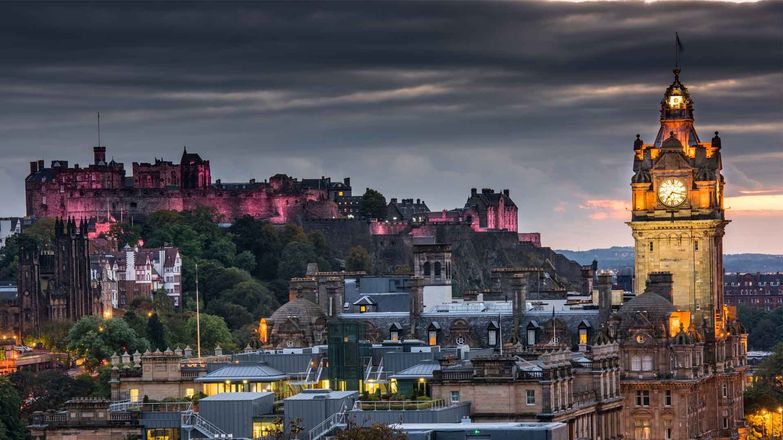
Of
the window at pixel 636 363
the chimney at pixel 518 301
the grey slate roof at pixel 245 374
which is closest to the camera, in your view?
the grey slate roof at pixel 245 374

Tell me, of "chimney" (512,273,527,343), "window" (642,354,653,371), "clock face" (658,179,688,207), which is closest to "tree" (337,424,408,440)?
"chimney" (512,273,527,343)

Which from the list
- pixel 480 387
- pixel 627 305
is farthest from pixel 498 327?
pixel 480 387

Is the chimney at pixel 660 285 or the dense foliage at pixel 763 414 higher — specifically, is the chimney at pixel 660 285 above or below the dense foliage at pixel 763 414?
above

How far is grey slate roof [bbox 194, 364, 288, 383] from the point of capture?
124438mm

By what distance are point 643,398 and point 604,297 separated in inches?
253

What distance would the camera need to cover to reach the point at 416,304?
15388 centimetres

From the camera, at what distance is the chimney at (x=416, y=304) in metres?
153

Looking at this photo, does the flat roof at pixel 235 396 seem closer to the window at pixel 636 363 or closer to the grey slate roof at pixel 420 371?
the grey slate roof at pixel 420 371

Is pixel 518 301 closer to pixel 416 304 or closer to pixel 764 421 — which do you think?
pixel 416 304

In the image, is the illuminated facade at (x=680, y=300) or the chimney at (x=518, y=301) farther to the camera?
the illuminated facade at (x=680, y=300)

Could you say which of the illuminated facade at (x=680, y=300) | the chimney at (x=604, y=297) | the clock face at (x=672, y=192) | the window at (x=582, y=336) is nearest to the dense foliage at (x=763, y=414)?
the illuminated facade at (x=680, y=300)

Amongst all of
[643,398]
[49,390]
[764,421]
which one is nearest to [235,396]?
[643,398]

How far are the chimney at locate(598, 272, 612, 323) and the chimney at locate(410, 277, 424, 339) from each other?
10.5 meters

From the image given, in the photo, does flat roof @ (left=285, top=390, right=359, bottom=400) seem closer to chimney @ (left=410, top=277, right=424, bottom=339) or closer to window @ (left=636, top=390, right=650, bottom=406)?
chimney @ (left=410, top=277, right=424, bottom=339)
